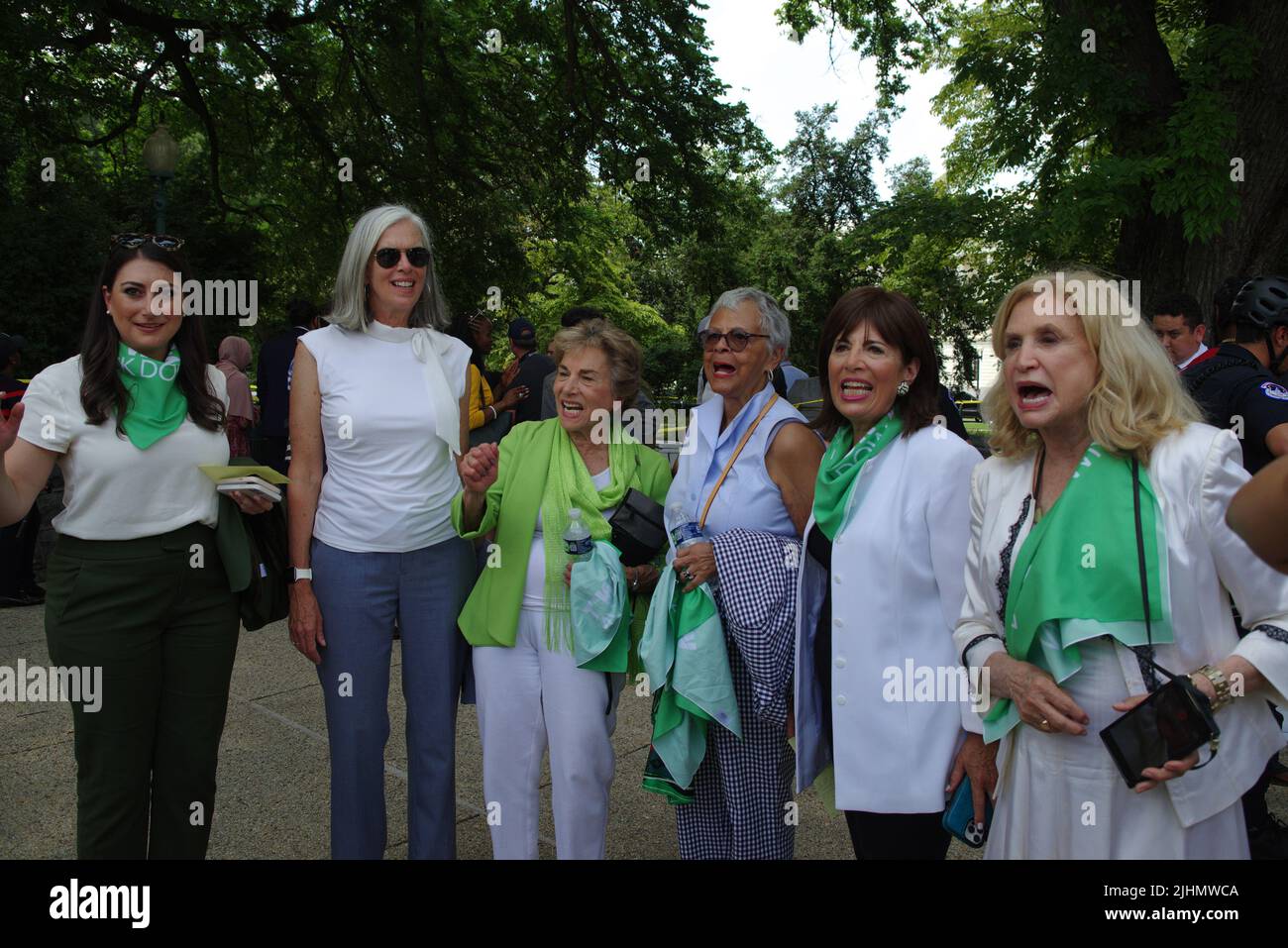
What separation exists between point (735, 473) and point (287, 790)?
280cm

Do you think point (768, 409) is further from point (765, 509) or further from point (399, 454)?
point (399, 454)

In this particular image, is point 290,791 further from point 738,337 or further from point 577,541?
point 738,337

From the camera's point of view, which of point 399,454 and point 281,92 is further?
point 281,92

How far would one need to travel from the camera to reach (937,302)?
29562 mm

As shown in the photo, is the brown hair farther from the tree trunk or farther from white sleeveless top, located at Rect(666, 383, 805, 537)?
the tree trunk

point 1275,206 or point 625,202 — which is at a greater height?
point 625,202

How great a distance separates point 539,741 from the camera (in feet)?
10.4

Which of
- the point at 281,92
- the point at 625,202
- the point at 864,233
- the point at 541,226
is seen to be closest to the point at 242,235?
the point at 281,92

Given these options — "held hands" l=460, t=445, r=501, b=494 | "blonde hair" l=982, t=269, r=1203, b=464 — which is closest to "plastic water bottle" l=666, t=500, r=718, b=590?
"held hands" l=460, t=445, r=501, b=494

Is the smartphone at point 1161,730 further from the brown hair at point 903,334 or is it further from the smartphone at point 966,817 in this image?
the brown hair at point 903,334

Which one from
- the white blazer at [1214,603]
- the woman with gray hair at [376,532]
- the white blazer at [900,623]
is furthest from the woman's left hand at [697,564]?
the white blazer at [1214,603]

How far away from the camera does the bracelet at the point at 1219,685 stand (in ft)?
6.54

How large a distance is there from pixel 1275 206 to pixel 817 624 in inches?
353

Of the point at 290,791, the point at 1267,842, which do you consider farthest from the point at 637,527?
the point at 1267,842
